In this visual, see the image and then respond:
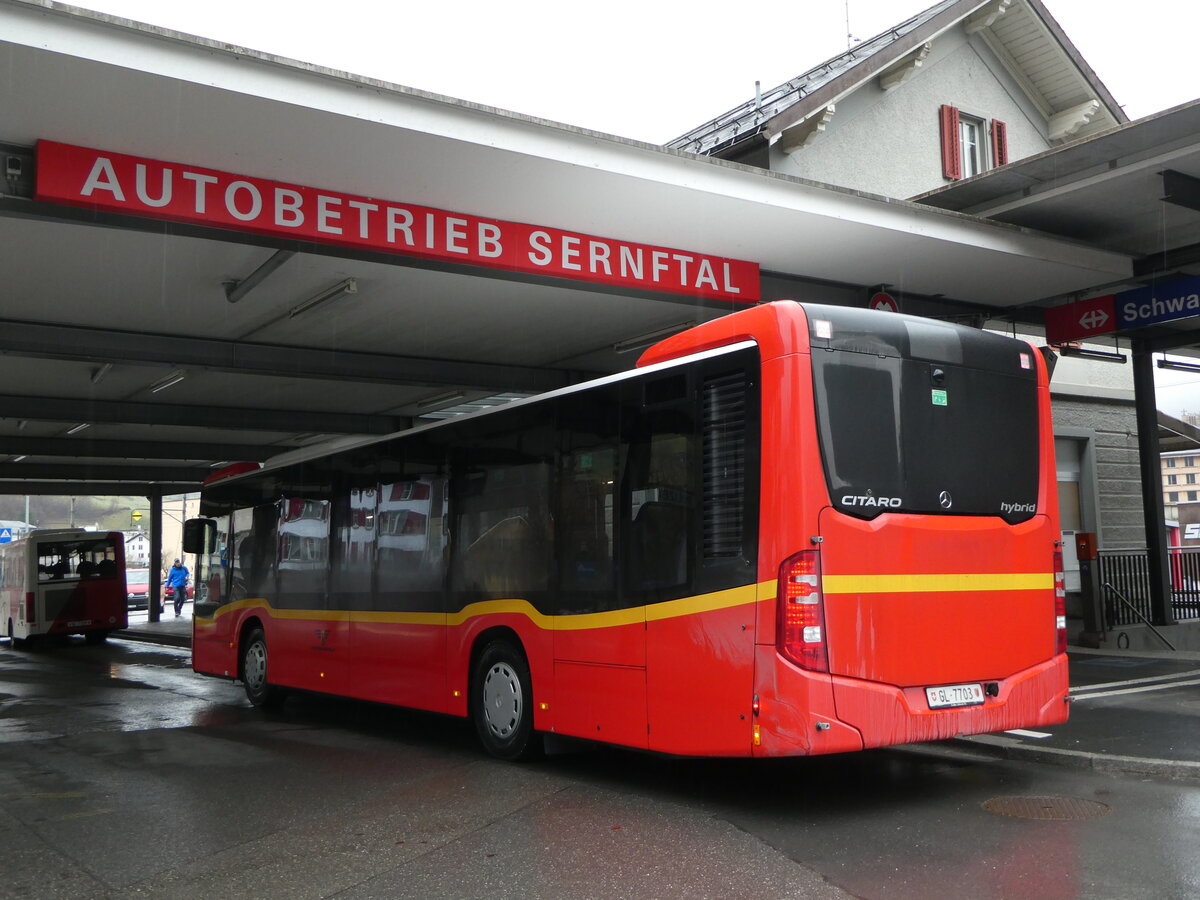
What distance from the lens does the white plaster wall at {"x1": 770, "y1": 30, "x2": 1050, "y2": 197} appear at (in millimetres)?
20531

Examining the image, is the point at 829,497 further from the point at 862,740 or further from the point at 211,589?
the point at 211,589

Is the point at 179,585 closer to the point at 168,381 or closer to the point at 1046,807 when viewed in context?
the point at 168,381

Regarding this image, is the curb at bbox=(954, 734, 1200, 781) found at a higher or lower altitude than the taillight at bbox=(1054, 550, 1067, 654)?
lower

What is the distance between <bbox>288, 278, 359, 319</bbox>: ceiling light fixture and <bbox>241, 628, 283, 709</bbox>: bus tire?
390cm

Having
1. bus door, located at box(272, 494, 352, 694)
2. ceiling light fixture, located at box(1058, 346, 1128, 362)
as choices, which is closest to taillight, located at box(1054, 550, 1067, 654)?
bus door, located at box(272, 494, 352, 694)

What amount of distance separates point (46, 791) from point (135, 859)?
101 inches

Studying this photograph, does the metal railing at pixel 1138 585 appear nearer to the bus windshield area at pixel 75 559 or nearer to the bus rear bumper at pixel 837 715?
the bus rear bumper at pixel 837 715

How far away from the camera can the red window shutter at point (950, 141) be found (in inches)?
890

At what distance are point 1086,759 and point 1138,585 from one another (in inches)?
451

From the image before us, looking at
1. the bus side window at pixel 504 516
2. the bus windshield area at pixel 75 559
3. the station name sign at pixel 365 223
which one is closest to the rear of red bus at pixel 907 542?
the bus side window at pixel 504 516

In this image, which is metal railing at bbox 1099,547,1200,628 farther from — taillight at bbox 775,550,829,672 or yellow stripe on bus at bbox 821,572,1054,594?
taillight at bbox 775,550,829,672

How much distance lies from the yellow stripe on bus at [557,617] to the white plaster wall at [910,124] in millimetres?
11944

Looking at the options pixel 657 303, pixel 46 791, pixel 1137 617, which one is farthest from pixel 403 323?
pixel 1137 617

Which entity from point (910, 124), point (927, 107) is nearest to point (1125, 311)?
point (910, 124)
